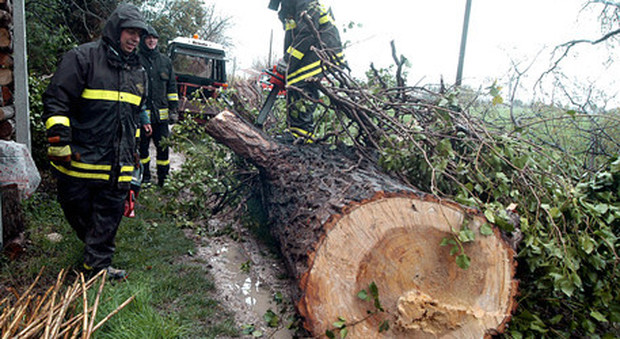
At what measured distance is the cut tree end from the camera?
186 cm

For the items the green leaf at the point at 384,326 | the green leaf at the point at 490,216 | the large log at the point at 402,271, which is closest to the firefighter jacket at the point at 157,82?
the large log at the point at 402,271

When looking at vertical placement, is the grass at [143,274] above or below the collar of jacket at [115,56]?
below

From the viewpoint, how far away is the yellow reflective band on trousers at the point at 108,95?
8.27 feet

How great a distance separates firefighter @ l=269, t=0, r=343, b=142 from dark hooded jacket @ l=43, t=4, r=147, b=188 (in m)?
1.63

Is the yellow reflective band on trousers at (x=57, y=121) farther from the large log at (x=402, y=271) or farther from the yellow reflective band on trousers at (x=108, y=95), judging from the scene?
the large log at (x=402, y=271)

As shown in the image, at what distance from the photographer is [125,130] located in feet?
8.67

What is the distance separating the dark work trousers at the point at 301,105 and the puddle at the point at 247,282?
1386 mm

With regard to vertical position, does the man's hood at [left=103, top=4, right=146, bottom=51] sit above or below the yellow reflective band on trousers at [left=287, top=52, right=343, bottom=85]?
above

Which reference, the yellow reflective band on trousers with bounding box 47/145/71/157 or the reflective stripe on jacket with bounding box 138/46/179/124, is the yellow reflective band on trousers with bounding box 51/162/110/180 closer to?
the yellow reflective band on trousers with bounding box 47/145/71/157

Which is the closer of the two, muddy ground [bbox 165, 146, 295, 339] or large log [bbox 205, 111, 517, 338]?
large log [bbox 205, 111, 517, 338]

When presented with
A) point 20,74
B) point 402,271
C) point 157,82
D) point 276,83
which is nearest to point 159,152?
point 157,82

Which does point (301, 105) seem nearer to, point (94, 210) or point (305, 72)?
point (305, 72)

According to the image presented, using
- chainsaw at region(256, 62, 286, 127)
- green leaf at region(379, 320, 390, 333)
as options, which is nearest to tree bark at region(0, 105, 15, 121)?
chainsaw at region(256, 62, 286, 127)

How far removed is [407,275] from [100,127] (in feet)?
6.81
